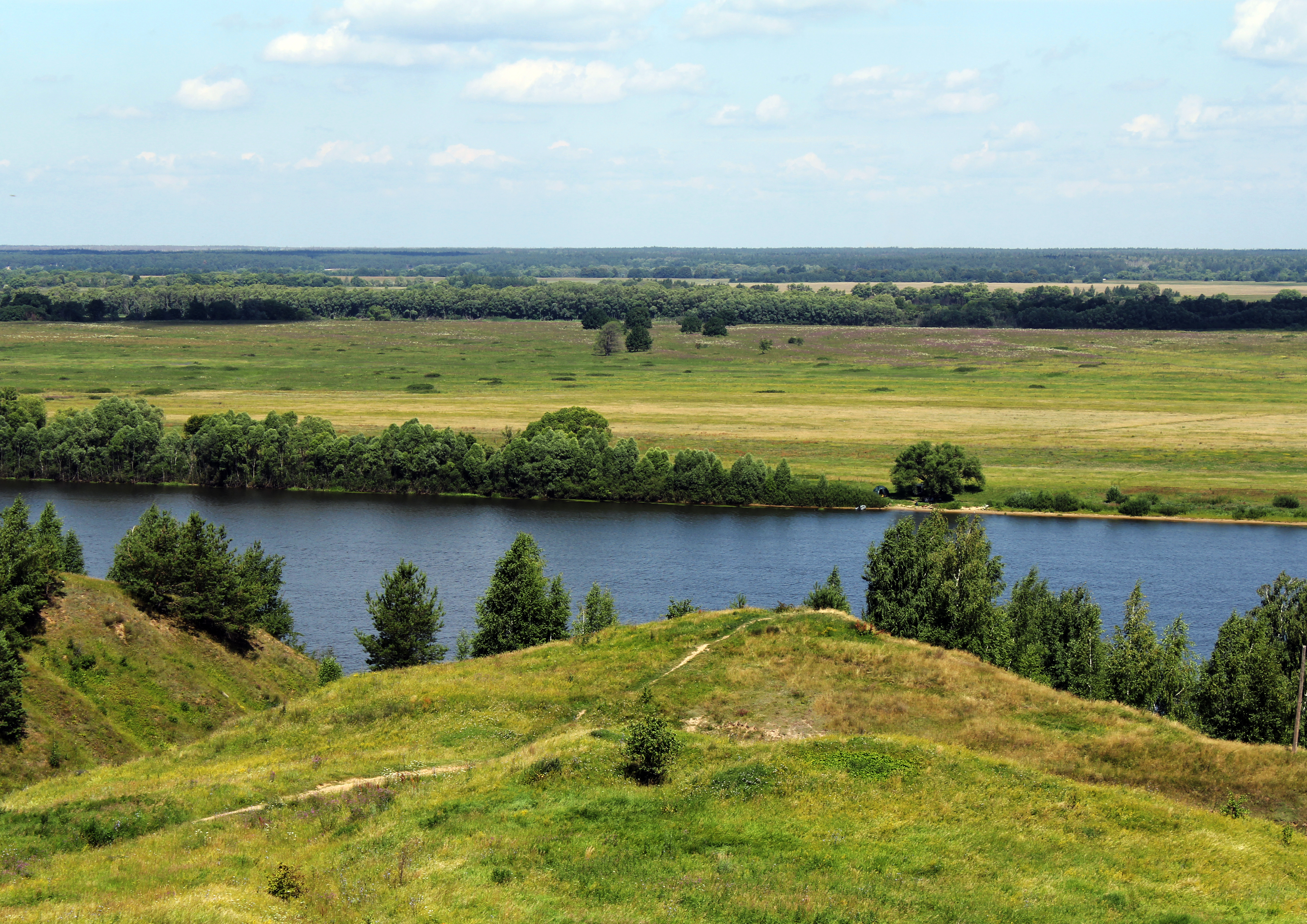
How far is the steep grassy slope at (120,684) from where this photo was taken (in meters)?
45.6

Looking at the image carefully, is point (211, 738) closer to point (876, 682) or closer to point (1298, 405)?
point (876, 682)

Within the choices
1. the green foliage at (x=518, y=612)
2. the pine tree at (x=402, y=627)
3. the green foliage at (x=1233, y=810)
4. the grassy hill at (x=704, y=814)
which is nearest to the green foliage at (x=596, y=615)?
the green foliage at (x=518, y=612)

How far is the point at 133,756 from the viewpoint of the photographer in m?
46.7

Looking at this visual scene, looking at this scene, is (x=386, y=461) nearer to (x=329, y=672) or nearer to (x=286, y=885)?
(x=329, y=672)

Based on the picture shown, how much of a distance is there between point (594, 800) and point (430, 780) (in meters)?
5.63

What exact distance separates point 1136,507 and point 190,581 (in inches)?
3285

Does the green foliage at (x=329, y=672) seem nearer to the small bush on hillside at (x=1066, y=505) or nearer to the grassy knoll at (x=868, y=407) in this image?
the grassy knoll at (x=868, y=407)

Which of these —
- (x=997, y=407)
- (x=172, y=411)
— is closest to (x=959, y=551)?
(x=997, y=407)

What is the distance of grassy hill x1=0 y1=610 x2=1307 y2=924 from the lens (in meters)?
22.6

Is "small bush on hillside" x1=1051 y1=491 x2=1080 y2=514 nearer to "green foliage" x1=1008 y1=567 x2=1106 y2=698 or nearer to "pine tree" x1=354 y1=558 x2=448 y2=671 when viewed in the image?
"green foliage" x1=1008 y1=567 x2=1106 y2=698

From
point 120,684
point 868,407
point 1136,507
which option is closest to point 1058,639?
point 120,684

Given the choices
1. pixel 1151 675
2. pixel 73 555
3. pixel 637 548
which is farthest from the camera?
pixel 637 548

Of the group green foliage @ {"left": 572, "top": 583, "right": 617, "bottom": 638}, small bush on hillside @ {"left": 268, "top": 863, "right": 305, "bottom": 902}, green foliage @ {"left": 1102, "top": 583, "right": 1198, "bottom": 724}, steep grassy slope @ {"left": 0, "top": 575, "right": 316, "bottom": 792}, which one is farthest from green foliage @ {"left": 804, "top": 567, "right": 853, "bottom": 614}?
small bush on hillside @ {"left": 268, "top": 863, "right": 305, "bottom": 902}

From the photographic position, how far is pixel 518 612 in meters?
58.7
